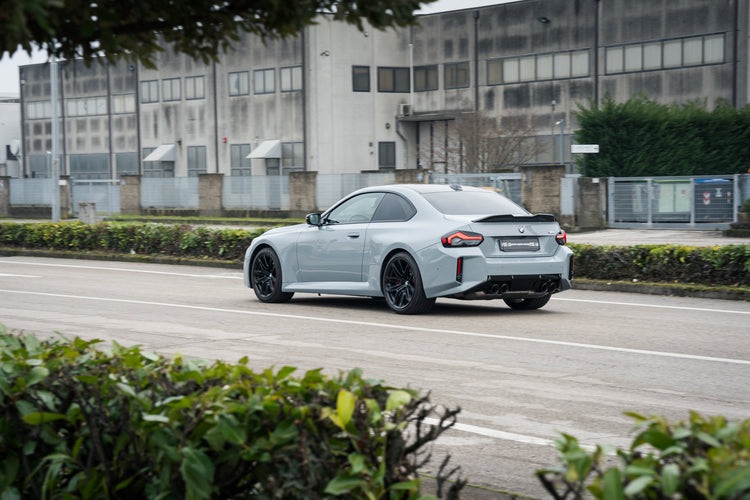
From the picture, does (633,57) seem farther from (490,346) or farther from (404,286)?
(490,346)

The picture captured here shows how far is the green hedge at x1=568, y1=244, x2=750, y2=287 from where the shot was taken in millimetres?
15125

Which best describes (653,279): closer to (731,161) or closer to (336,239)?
(336,239)

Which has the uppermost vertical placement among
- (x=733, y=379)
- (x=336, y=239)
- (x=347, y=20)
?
(x=347, y=20)

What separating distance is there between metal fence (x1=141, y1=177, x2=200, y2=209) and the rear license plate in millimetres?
38705

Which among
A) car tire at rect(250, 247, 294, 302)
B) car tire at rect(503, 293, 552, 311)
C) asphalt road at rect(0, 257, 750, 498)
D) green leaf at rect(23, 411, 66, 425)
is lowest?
asphalt road at rect(0, 257, 750, 498)

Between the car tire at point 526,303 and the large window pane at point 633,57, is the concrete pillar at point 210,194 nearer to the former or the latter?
the large window pane at point 633,57

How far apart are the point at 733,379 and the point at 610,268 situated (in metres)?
8.43

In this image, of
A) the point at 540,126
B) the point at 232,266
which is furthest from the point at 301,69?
the point at 232,266

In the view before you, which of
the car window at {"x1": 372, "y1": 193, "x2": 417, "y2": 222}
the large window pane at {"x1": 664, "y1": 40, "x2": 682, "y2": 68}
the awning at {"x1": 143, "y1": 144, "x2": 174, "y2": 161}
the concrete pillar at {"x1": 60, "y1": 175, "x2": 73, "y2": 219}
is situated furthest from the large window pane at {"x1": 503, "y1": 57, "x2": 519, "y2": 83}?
the car window at {"x1": 372, "y1": 193, "x2": 417, "y2": 222}

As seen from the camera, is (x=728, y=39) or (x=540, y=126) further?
(x=540, y=126)

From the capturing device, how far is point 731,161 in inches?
1692

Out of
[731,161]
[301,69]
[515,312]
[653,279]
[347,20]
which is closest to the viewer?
[347,20]

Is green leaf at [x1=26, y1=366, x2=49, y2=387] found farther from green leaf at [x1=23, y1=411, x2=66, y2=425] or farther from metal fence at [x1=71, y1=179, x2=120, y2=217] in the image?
metal fence at [x1=71, y1=179, x2=120, y2=217]

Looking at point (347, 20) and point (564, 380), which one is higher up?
point (347, 20)
